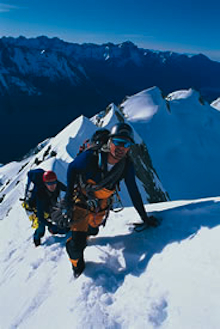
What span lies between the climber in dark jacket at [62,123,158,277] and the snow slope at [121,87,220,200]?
27616mm

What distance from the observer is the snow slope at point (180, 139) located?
3459cm

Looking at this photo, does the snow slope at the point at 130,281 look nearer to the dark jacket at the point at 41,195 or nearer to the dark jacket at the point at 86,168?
the dark jacket at the point at 41,195

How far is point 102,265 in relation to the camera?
4527 millimetres

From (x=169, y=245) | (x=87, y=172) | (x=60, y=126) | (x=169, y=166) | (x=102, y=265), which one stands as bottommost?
(x=60, y=126)

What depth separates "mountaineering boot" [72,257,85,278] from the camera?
174 inches

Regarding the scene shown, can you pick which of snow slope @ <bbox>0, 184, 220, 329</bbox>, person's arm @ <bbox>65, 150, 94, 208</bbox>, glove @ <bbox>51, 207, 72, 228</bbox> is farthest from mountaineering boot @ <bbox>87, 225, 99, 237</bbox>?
person's arm @ <bbox>65, 150, 94, 208</bbox>

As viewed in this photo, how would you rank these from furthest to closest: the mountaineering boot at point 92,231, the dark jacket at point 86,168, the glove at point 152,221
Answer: the mountaineering boot at point 92,231
the glove at point 152,221
the dark jacket at point 86,168

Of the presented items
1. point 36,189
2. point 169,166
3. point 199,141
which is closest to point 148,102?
point 199,141

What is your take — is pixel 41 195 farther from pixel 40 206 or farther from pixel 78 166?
pixel 78 166

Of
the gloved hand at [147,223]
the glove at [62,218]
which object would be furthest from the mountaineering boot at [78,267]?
the gloved hand at [147,223]

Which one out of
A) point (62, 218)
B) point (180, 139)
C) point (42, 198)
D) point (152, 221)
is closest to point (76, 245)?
point (62, 218)

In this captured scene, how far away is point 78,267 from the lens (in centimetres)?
448

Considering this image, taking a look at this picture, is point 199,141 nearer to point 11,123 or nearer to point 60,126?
point 60,126

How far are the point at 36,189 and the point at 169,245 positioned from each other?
3.68m
